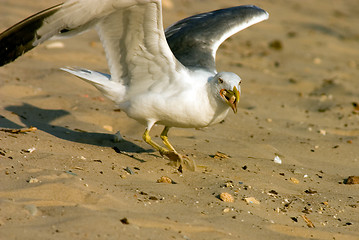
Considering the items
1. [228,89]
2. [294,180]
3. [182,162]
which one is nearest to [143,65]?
[228,89]

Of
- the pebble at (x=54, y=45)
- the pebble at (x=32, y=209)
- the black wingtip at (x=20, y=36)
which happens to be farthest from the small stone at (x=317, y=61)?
the pebble at (x=32, y=209)

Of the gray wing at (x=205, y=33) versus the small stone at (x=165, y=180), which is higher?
the gray wing at (x=205, y=33)

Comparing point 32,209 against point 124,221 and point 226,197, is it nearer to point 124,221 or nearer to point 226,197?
point 124,221

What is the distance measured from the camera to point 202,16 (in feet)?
20.6

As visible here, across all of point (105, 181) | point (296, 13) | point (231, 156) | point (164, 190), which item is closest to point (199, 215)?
point (164, 190)

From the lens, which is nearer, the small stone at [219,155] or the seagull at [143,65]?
the seagull at [143,65]

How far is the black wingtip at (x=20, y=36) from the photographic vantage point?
4.23m

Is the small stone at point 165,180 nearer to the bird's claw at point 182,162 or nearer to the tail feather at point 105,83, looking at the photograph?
the bird's claw at point 182,162

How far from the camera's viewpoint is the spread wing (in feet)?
13.7

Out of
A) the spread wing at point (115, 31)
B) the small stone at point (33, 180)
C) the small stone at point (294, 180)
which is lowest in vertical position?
the small stone at point (294, 180)

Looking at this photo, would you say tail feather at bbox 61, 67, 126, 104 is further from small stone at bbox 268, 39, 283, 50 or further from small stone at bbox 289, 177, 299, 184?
small stone at bbox 268, 39, 283, 50

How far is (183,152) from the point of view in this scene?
5.35m

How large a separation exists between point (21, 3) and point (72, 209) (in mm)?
8089

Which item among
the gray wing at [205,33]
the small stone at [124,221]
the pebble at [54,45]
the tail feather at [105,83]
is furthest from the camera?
the pebble at [54,45]
